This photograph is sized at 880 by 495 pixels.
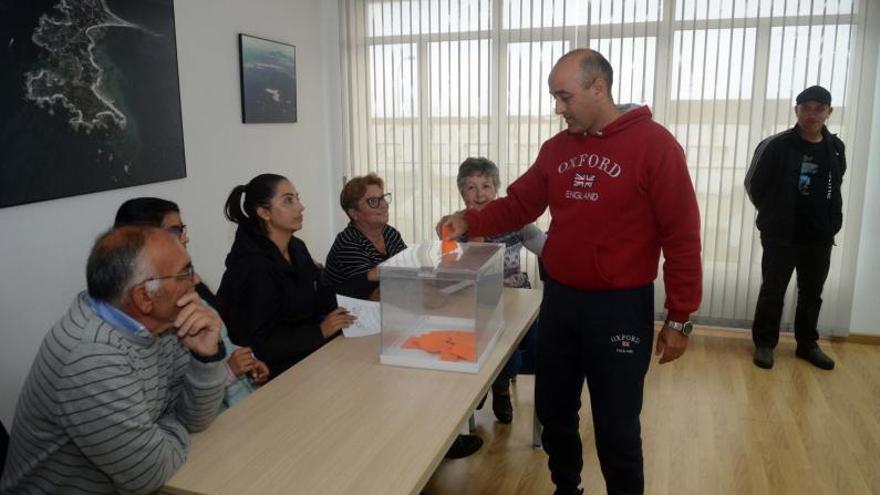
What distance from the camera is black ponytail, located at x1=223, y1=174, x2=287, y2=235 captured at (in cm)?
234

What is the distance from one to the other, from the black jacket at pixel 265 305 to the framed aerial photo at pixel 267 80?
6.39ft

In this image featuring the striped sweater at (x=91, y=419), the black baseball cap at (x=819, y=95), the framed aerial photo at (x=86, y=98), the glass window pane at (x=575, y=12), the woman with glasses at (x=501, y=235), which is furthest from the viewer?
the glass window pane at (x=575, y=12)

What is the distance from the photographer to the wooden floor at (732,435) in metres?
2.67

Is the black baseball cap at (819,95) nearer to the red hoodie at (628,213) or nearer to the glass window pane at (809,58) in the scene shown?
the glass window pane at (809,58)

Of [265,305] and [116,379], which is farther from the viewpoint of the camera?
[265,305]

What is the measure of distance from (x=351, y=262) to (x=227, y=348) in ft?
3.04

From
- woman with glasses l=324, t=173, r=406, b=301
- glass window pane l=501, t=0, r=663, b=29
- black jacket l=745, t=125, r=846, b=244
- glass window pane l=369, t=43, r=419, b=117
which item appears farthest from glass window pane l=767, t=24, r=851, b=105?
woman with glasses l=324, t=173, r=406, b=301

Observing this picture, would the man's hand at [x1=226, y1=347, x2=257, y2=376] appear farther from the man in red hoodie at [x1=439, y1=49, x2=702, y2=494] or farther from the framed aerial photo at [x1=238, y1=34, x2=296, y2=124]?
the framed aerial photo at [x1=238, y1=34, x2=296, y2=124]

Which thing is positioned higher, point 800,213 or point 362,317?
point 800,213

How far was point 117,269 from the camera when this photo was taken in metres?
1.36

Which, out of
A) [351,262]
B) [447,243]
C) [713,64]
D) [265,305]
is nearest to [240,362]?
[265,305]

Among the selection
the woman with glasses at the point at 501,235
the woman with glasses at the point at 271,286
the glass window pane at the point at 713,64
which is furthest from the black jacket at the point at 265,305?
the glass window pane at the point at 713,64

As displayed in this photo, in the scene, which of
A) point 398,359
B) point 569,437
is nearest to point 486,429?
point 569,437

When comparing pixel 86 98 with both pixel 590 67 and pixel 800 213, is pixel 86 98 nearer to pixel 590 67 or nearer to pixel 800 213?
pixel 590 67
